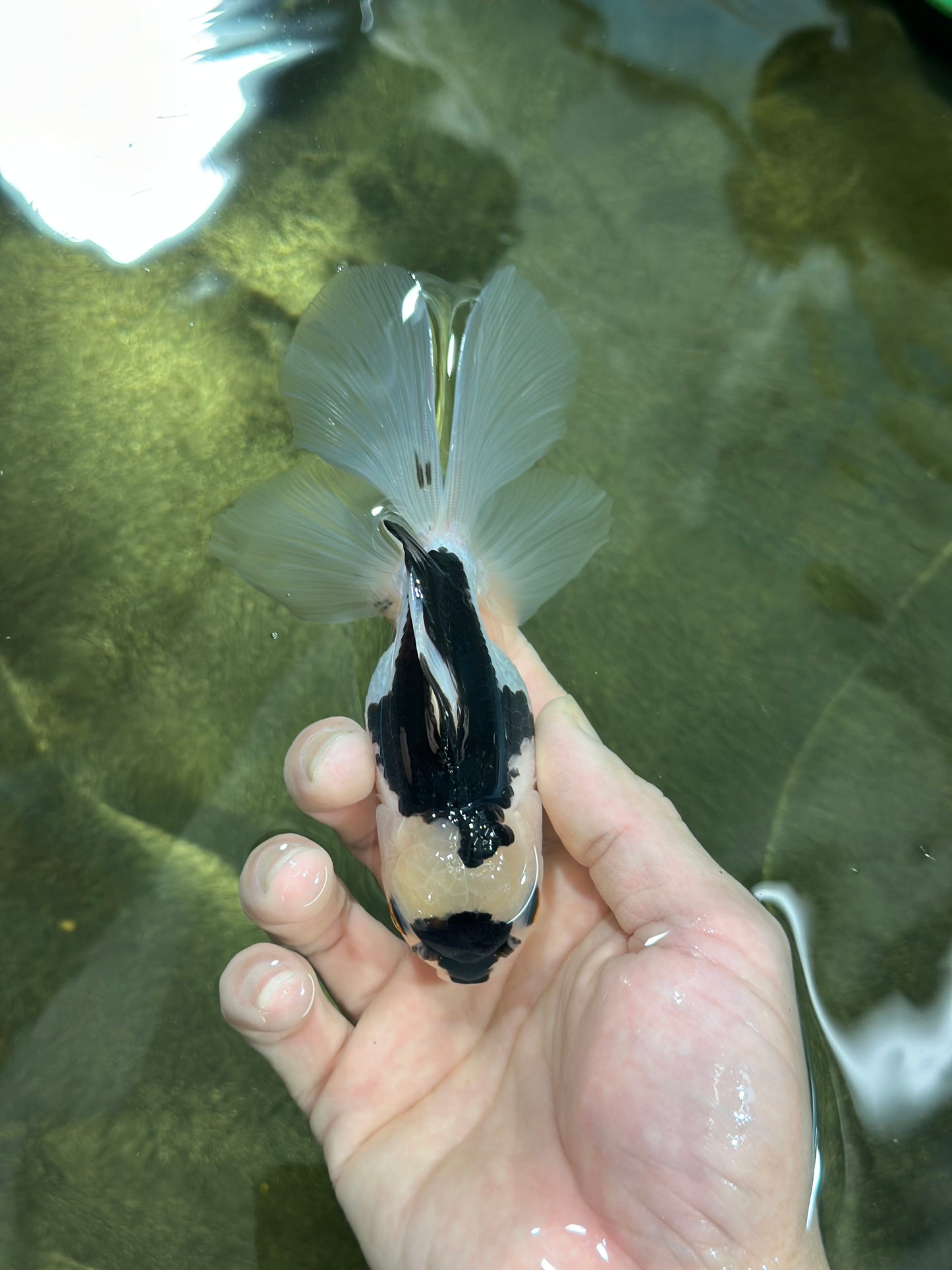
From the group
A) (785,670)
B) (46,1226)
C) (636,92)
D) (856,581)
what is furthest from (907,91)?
(46,1226)

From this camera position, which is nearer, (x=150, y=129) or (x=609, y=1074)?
(x=609, y=1074)

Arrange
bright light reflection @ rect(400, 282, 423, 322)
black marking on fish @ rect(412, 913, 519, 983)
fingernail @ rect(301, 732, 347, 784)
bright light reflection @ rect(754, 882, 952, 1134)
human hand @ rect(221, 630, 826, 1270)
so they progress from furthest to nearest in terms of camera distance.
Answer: bright light reflection @ rect(400, 282, 423, 322)
bright light reflection @ rect(754, 882, 952, 1134)
fingernail @ rect(301, 732, 347, 784)
black marking on fish @ rect(412, 913, 519, 983)
human hand @ rect(221, 630, 826, 1270)

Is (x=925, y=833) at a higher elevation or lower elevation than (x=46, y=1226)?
higher

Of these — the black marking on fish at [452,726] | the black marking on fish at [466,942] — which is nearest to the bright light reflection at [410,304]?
the black marking on fish at [452,726]

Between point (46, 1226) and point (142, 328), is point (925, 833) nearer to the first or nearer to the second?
point (46, 1226)

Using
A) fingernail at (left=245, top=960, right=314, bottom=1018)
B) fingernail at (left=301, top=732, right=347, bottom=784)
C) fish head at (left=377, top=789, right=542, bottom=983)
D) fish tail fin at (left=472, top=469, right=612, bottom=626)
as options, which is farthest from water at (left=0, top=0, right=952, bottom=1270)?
fish head at (left=377, top=789, right=542, bottom=983)

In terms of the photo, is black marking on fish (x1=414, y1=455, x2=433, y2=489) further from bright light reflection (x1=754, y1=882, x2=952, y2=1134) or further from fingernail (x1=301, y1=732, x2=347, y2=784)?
bright light reflection (x1=754, y1=882, x2=952, y2=1134)

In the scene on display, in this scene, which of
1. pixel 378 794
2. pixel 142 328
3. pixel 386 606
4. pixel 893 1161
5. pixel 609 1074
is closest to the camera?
pixel 609 1074
